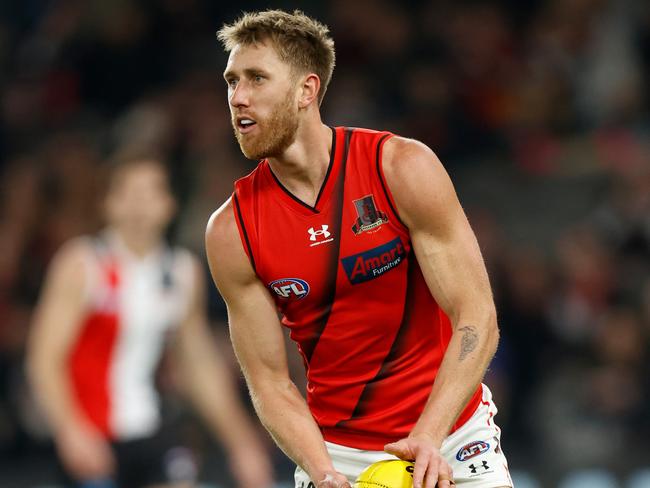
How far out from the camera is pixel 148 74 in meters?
11.3

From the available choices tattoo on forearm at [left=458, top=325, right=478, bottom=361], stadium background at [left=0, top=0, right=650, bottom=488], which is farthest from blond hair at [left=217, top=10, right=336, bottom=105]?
stadium background at [left=0, top=0, right=650, bottom=488]

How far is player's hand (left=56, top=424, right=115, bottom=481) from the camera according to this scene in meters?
5.89

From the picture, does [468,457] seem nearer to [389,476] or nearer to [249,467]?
[389,476]

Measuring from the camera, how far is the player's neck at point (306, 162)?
407 cm

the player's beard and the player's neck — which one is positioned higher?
the player's beard

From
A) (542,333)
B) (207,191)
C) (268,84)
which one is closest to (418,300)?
(268,84)

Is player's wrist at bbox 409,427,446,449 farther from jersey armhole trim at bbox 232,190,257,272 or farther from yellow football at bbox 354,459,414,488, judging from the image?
jersey armhole trim at bbox 232,190,257,272

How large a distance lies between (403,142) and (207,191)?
640 centimetres

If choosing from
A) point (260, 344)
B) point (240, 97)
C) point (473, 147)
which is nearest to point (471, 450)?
point (260, 344)

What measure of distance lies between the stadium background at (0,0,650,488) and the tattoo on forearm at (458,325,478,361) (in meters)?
4.44

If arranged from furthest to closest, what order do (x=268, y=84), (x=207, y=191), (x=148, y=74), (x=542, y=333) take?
1. (x=148, y=74)
2. (x=207, y=191)
3. (x=542, y=333)
4. (x=268, y=84)

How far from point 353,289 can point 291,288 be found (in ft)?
0.68

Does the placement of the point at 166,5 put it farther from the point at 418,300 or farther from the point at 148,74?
the point at 418,300

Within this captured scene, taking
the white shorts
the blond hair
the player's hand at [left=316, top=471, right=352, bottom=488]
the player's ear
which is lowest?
the white shorts
